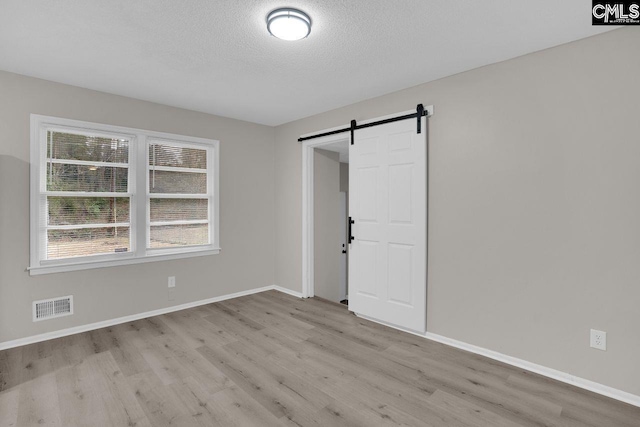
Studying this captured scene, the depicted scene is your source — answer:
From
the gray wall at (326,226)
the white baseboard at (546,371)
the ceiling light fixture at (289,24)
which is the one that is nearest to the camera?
the ceiling light fixture at (289,24)

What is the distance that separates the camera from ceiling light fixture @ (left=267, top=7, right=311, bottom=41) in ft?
6.73

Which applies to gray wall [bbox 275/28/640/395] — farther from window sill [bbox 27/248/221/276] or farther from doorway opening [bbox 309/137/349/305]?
window sill [bbox 27/248/221/276]

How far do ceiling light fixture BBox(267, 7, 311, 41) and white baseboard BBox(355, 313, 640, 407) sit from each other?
2931 millimetres

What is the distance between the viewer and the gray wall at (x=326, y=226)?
4684mm

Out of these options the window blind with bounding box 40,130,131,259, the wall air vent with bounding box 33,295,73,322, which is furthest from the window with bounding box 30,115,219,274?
the wall air vent with bounding box 33,295,73,322

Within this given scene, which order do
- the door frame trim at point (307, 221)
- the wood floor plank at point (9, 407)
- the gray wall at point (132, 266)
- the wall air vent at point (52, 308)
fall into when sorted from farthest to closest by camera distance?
the door frame trim at point (307, 221), the wall air vent at point (52, 308), the gray wall at point (132, 266), the wood floor plank at point (9, 407)

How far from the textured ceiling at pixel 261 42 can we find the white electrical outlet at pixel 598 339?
2163mm

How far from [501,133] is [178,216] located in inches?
149

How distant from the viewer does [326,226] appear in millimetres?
4859

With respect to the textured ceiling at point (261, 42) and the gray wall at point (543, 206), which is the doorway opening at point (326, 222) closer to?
the textured ceiling at point (261, 42)

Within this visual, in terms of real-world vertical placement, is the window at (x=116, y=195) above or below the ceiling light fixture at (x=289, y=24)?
below

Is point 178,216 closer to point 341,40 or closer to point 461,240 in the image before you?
point 341,40

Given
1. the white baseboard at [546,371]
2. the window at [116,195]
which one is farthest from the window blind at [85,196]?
the white baseboard at [546,371]

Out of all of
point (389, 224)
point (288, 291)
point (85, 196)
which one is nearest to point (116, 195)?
point (85, 196)
